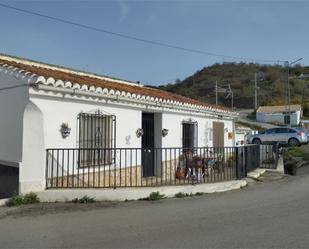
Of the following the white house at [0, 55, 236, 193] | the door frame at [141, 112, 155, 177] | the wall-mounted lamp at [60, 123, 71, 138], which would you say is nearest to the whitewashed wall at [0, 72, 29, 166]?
the white house at [0, 55, 236, 193]

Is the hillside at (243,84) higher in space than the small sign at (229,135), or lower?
higher

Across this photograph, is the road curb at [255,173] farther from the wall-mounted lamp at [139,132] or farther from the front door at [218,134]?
the wall-mounted lamp at [139,132]

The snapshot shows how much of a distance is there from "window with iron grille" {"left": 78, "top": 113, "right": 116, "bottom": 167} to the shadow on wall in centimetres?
163

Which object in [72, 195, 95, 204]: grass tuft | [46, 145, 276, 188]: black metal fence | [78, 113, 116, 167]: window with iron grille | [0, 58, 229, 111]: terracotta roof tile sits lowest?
[72, 195, 95, 204]: grass tuft

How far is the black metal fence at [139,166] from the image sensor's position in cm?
959

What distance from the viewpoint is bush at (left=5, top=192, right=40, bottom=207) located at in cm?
864

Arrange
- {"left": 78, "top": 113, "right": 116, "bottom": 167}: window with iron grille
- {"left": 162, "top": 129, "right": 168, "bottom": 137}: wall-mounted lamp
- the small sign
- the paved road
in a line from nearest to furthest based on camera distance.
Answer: the paved road < {"left": 78, "top": 113, "right": 116, "bottom": 167}: window with iron grille < {"left": 162, "top": 129, "right": 168, "bottom": 137}: wall-mounted lamp < the small sign

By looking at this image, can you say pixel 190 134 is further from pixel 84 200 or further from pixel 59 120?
pixel 84 200

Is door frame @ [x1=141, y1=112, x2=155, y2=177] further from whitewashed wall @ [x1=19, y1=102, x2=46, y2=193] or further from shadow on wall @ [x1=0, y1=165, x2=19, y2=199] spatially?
shadow on wall @ [x1=0, y1=165, x2=19, y2=199]

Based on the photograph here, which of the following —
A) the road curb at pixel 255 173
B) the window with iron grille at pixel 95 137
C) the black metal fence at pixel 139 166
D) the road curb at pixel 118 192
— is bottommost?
the road curb at pixel 118 192

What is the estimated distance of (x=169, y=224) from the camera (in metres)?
7.08

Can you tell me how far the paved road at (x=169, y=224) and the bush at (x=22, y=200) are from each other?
16.3 inches

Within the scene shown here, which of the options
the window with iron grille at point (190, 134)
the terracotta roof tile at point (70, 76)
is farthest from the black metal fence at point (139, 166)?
the window with iron grille at point (190, 134)

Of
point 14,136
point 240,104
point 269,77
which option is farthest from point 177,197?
point 269,77
